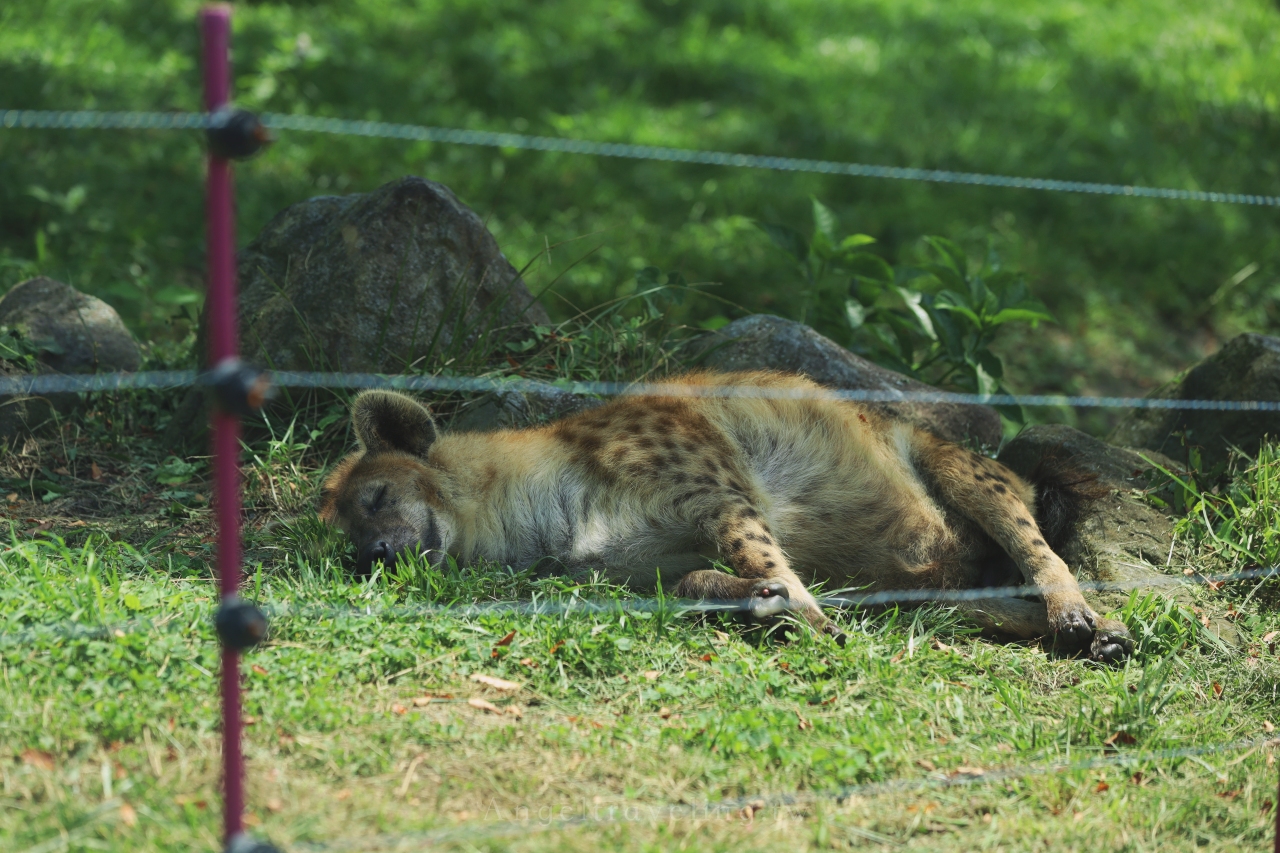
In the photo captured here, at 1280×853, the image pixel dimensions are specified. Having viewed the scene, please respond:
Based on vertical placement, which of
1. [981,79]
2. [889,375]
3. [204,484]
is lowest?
[204,484]

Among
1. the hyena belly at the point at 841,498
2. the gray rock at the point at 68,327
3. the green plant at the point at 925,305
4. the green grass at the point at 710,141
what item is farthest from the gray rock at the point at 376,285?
the green plant at the point at 925,305

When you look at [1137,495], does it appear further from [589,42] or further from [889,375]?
[589,42]

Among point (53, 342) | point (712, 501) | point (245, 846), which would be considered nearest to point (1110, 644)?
point (712, 501)

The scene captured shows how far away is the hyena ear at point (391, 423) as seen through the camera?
16.4 ft

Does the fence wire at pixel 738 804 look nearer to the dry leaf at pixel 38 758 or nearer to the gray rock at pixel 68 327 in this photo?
the dry leaf at pixel 38 758

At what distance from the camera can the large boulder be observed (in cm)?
558

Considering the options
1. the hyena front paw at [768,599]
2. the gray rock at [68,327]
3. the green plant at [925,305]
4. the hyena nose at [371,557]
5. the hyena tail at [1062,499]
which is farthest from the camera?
the green plant at [925,305]

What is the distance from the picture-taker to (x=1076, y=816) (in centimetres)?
354

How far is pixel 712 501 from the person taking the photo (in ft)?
16.1

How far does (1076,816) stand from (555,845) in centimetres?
156

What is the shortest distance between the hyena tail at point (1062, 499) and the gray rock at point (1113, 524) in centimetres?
3

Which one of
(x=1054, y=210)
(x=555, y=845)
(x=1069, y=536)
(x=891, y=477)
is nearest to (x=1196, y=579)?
(x=1069, y=536)

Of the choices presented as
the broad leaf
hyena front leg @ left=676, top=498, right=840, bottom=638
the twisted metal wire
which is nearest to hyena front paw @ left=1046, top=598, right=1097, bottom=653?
the twisted metal wire

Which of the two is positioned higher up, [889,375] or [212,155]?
[212,155]
